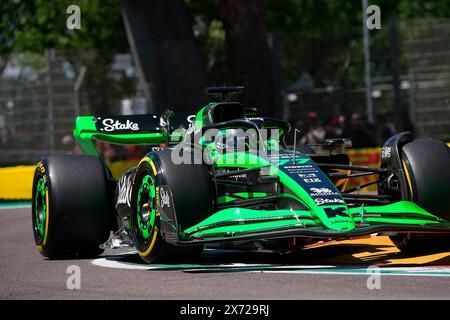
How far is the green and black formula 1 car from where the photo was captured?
7.73m

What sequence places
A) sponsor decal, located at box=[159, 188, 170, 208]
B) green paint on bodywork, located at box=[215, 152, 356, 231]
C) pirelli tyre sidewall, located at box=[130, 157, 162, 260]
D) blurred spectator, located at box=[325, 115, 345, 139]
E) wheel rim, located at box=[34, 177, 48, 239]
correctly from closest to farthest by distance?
green paint on bodywork, located at box=[215, 152, 356, 231] < sponsor decal, located at box=[159, 188, 170, 208] < pirelli tyre sidewall, located at box=[130, 157, 162, 260] < wheel rim, located at box=[34, 177, 48, 239] < blurred spectator, located at box=[325, 115, 345, 139]

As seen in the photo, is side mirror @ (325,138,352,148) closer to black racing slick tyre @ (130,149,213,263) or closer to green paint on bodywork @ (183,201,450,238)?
green paint on bodywork @ (183,201,450,238)

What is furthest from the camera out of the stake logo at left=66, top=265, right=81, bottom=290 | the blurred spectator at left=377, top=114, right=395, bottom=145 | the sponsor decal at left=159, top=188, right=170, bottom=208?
the blurred spectator at left=377, top=114, right=395, bottom=145

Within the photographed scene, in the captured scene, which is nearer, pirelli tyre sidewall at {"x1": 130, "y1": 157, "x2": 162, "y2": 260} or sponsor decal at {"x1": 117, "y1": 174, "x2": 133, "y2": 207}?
pirelli tyre sidewall at {"x1": 130, "y1": 157, "x2": 162, "y2": 260}

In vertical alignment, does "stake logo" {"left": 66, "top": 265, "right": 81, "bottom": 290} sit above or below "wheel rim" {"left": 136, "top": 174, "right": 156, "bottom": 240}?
below

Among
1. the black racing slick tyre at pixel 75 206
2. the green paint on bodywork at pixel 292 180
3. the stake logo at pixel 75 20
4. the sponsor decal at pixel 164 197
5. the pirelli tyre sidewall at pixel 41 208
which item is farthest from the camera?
the stake logo at pixel 75 20

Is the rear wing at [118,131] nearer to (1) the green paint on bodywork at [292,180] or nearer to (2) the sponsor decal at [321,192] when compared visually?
(1) the green paint on bodywork at [292,180]

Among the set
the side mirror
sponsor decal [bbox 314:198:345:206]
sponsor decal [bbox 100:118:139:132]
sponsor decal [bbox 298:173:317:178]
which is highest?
sponsor decal [bbox 100:118:139:132]

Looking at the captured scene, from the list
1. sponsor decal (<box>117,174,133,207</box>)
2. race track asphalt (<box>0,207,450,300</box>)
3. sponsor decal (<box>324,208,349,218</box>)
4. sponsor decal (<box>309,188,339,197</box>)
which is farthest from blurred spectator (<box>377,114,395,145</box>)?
sponsor decal (<box>324,208,349,218</box>)

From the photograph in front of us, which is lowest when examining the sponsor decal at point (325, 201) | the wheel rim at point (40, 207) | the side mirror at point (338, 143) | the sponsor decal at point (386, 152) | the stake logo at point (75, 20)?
the wheel rim at point (40, 207)

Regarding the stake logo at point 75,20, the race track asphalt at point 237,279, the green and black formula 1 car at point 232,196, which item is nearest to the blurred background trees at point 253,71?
the stake logo at point 75,20

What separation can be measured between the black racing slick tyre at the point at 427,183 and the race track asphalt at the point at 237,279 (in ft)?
0.50

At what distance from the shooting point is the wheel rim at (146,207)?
8.38 m
